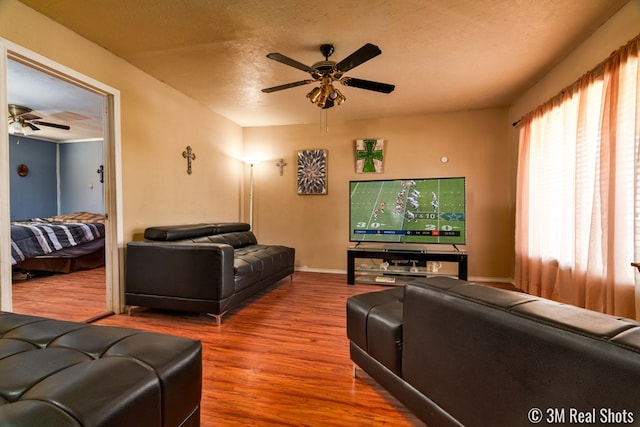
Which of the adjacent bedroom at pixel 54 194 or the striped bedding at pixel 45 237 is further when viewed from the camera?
the striped bedding at pixel 45 237

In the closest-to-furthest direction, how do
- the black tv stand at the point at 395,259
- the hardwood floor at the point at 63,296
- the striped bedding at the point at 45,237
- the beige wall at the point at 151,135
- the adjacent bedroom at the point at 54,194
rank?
the beige wall at the point at 151,135, the hardwood floor at the point at 63,296, the adjacent bedroom at the point at 54,194, the black tv stand at the point at 395,259, the striped bedding at the point at 45,237

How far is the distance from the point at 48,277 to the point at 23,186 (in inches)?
128

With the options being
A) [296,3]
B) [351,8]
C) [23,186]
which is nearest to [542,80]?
[351,8]

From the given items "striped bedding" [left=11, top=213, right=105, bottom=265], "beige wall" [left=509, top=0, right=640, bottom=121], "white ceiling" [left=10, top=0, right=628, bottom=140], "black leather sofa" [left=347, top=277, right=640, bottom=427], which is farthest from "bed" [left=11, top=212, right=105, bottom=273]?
"beige wall" [left=509, top=0, right=640, bottom=121]

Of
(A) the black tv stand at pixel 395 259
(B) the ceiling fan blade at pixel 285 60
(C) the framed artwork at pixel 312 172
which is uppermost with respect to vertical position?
(B) the ceiling fan blade at pixel 285 60

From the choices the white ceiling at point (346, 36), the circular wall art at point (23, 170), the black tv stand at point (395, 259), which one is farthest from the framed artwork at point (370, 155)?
the circular wall art at point (23, 170)

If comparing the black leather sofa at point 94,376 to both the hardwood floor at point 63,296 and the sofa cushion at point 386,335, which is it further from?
the hardwood floor at point 63,296

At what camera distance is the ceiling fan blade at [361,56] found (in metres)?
1.96

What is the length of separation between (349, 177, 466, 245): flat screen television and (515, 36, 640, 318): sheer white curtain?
2.43 feet

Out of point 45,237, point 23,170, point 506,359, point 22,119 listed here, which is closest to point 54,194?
point 23,170

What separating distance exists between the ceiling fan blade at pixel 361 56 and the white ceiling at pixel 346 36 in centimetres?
30

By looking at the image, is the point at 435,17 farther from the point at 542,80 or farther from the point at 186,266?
the point at 186,266

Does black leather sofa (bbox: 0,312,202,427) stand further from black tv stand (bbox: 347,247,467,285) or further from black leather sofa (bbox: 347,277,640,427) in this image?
black tv stand (bbox: 347,247,467,285)

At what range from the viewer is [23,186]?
19.6ft
